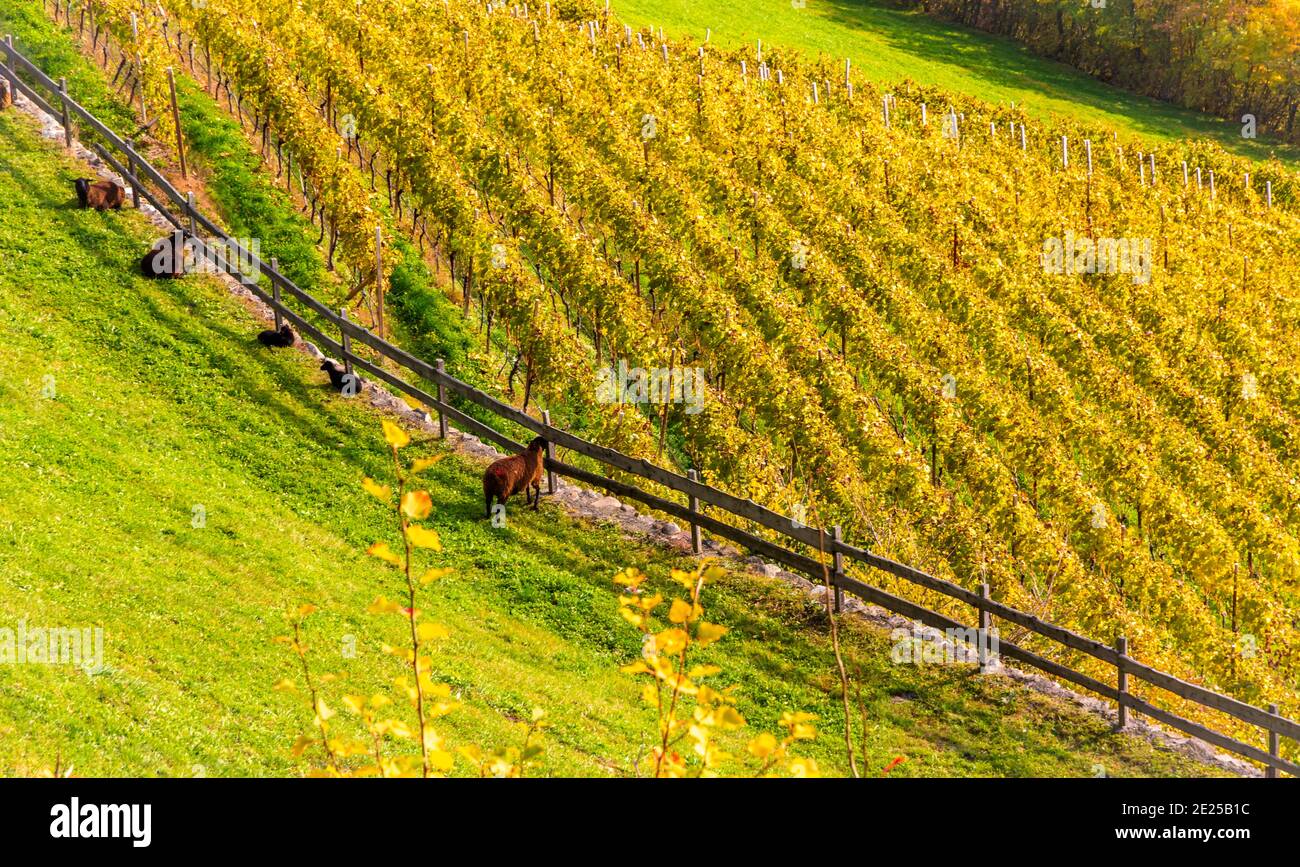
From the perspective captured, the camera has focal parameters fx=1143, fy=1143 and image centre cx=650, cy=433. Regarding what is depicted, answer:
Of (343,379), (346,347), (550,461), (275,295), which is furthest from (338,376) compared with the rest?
(550,461)

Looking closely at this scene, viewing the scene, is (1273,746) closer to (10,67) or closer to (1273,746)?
(1273,746)

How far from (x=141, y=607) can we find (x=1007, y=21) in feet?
233

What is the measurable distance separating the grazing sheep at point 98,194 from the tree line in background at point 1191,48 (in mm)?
57310

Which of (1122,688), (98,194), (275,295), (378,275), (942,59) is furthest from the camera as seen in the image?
(942,59)

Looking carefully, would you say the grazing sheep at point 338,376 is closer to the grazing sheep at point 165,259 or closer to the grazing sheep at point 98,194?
the grazing sheep at point 165,259

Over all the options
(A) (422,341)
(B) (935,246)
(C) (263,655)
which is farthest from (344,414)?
(B) (935,246)

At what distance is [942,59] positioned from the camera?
62906 mm

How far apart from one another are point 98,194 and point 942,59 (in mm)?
50919

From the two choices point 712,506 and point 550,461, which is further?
point 712,506

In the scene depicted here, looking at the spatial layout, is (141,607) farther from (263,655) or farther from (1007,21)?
(1007,21)

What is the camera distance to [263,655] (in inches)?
487

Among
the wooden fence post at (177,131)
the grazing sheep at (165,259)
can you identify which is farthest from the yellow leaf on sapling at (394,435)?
the wooden fence post at (177,131)

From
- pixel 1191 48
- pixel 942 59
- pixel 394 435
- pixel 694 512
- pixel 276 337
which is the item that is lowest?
pixel 694 512

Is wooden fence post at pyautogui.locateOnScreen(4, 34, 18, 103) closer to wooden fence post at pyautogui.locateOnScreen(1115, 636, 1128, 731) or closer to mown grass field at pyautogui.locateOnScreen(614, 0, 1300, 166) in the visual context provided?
wooden fence post at pyautogui.locateOnScreen(1115, 636, 1128, 731)
